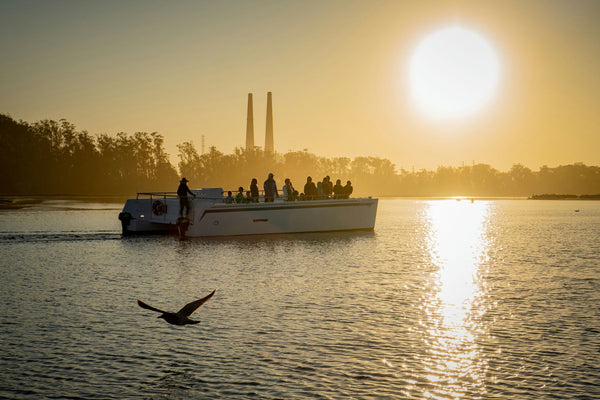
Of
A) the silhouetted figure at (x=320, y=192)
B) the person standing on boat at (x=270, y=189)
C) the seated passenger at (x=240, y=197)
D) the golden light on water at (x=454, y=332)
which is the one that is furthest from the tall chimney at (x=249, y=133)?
the golden light on water at (x=454, y=332)

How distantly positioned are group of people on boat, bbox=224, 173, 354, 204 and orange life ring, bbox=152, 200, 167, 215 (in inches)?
145

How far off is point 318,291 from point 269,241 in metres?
16.7

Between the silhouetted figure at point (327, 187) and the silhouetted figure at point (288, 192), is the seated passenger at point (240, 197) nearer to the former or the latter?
the silhouetted figure at point (288, 192)

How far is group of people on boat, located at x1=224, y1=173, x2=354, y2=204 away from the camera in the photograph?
34250mm

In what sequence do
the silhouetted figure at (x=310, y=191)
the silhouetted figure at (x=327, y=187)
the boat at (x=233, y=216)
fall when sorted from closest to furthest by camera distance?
the boat at (x=233, y=216), the silhouetted figure at (x=310, y=191), the silhouetted figure at (x=327, y=187)

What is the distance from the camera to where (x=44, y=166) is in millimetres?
133375

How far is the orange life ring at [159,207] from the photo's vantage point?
35625 mm

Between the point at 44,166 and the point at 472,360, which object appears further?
the point at 44,166

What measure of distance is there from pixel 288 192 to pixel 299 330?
24.1 meters

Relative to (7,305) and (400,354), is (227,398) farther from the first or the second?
(7,305)

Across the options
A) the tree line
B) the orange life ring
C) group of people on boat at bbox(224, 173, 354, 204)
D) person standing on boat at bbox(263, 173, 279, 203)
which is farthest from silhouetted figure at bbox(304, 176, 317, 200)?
the tree line

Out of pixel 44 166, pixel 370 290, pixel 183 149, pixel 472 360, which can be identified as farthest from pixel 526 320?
pixel 183 149

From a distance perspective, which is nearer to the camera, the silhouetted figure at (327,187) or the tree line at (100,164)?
the silhouetted figure at (327,187)

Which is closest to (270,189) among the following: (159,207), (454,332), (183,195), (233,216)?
(233,216)
